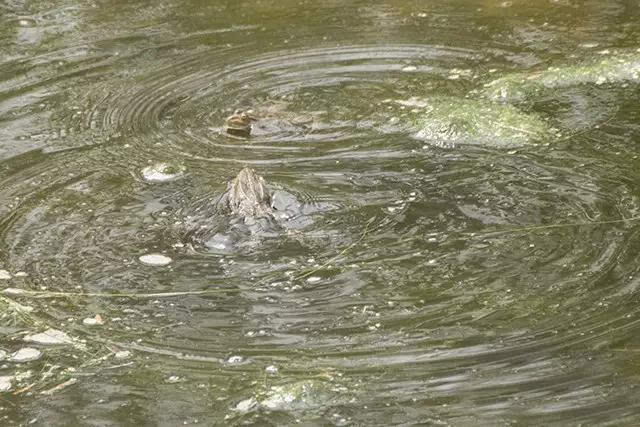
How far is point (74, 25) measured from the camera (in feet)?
25.6

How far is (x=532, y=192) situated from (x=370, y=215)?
765 millimetres

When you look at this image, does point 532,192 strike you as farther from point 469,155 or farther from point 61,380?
point 61,380

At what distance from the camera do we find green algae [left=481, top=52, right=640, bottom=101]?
6168 mm


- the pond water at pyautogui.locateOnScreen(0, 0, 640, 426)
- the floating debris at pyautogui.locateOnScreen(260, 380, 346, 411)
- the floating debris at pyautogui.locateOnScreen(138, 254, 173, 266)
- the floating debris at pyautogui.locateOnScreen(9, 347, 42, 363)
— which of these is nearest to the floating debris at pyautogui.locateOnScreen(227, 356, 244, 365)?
the pond water at pyautogui.locateOnScreen(0, 0, 640, 426)

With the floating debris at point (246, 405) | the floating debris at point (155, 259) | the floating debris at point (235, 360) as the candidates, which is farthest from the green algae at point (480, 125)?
the floating debris at point (246, 405)

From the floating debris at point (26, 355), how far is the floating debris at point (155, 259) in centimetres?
72

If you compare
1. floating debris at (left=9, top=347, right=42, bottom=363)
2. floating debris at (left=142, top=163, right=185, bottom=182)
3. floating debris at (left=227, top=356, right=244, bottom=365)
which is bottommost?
floating debris at (left=227, top=356, right=244, bottom=365)

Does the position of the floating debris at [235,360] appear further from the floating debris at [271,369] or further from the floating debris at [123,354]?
the floating debris at [123,354]

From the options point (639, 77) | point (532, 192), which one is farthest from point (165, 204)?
point (639, 77)

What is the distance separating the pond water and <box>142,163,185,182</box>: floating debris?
0.01 m

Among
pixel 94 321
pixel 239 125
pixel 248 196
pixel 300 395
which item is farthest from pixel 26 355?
pixel 239 125

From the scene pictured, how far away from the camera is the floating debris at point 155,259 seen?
15.1 ft

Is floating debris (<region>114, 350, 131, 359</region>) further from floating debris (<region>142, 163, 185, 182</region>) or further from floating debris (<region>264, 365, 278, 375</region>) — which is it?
floating debris (<region>142, 163, 185, 182</region>)

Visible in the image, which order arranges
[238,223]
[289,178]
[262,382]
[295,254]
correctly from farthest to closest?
[289,178] < [238,223] < [295,254] < [262,382]
